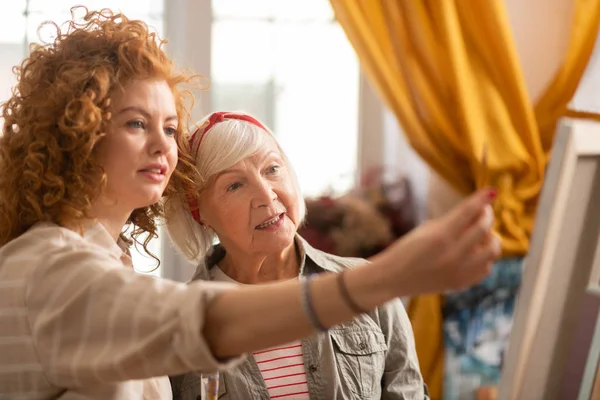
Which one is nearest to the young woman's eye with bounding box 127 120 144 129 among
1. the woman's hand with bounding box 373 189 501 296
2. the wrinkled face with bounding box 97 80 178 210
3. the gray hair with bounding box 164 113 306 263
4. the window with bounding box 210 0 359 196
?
the wrinkled face with bounding box 97 80 178 210

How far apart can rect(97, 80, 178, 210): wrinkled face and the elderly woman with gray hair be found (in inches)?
15.7

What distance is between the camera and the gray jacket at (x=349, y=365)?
5.36 feet

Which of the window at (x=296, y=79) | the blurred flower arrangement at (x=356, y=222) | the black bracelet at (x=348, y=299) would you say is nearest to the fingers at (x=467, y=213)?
the black bracelet at (x=348, y=299)

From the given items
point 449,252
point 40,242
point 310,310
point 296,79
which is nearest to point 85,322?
point 40,242

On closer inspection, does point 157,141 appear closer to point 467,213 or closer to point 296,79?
point 467,213

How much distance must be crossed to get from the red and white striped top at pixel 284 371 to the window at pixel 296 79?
1.24 metres

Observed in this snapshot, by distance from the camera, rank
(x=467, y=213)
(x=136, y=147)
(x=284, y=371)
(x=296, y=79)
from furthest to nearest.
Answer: (x=296, y=79)
(x=284, y=371)
(x=136, y=147)
(x=467, y=213)

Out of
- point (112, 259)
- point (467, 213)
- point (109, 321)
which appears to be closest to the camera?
point (467, 213)

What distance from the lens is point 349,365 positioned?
168 cm

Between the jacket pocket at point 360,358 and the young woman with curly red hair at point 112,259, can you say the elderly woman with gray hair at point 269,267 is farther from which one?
the young woman with curly red hair at point 112,259

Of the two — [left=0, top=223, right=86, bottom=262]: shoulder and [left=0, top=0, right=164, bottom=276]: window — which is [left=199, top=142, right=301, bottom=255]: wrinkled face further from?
[left=0, top=0, right=164, bottom=276]: window

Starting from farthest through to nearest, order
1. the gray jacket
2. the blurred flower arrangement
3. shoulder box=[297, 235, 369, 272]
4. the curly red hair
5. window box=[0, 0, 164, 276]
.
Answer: the blurred flower arrangement, window box=[0, 0, 164, 276], shoulder box=[297, 235, 369, 272], the gray jacket, the curly red hair

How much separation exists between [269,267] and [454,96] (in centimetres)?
108

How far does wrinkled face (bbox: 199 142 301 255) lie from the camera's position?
Answer: 1.69 metres
